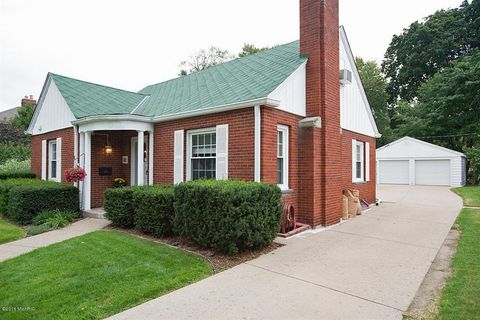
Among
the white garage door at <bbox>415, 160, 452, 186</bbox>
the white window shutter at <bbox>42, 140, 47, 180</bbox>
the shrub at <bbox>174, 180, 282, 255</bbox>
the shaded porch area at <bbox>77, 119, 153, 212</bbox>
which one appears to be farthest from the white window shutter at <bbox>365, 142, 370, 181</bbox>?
the white garage door at <bbox>415, 160, 452, 186</bbox>

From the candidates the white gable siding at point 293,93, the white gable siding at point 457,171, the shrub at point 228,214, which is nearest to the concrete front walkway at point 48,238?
the shrub at point 228,214

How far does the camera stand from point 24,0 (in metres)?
9.13

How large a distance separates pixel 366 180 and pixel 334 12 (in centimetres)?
702

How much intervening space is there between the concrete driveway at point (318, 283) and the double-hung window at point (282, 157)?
1.56m

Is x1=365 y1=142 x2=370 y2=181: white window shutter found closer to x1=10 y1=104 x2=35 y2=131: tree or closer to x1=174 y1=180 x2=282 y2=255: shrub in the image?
x1=174 y1=180 x2=282 y2=255: shrub

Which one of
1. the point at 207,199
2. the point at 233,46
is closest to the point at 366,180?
the point at 207,199

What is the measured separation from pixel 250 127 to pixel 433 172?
24.3 metres

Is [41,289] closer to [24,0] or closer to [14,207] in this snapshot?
[14,207]

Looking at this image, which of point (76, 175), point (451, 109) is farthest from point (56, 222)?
point (451, 109)

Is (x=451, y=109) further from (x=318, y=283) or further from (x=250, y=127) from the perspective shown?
(x=318, y=283)

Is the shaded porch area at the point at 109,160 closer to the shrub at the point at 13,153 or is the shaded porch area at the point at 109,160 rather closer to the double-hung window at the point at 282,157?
the double-hung window at the point at 282,157

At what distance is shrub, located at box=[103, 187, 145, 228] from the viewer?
7.60m

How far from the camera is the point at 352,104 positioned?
11.3 metres

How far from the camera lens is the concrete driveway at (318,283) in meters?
3.44
